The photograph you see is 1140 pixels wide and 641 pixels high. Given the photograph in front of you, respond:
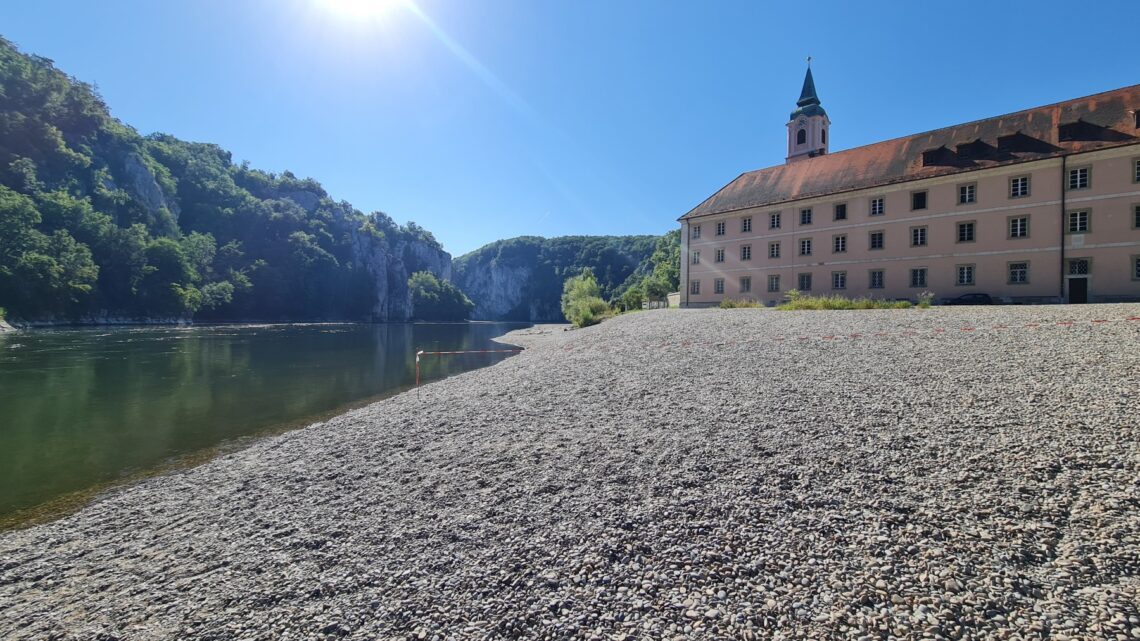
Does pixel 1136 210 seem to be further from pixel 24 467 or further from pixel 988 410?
pixel 24 467

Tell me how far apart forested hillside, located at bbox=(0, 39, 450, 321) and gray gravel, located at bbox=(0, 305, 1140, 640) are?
264 feet

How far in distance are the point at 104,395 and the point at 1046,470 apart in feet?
89.6

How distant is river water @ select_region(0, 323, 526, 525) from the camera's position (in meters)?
9.89

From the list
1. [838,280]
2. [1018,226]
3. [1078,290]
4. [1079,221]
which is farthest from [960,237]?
[838,280]

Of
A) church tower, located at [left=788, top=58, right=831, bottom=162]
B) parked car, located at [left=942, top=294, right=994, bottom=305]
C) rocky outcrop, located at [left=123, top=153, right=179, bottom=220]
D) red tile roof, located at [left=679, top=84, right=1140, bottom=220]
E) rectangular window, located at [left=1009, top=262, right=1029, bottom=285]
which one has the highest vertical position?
rocky outcrop, located at [left=123, top=153, right=179, bottom=220]

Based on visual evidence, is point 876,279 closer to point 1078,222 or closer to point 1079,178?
point 1078,222

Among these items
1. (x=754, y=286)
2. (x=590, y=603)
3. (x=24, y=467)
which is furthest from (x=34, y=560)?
(x=754, y=286)

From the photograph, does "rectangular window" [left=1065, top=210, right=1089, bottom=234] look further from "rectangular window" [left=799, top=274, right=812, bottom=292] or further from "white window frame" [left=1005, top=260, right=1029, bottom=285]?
"rectangular window" [left=799, top=274, right=812, bottom=292]

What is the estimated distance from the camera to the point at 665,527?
5.43m

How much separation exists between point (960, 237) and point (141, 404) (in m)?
44.7

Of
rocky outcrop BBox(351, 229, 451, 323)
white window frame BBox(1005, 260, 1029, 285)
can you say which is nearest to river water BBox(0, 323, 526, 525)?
white window frame BBox(1005, 260, 1029, 285)

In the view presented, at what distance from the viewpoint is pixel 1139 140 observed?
78.2 feet

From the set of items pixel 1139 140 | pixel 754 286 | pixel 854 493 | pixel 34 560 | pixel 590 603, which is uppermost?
pixel 1139 140

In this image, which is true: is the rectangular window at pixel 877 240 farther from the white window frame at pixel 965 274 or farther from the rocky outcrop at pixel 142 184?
the rocky outcrop at pixel 142 184
